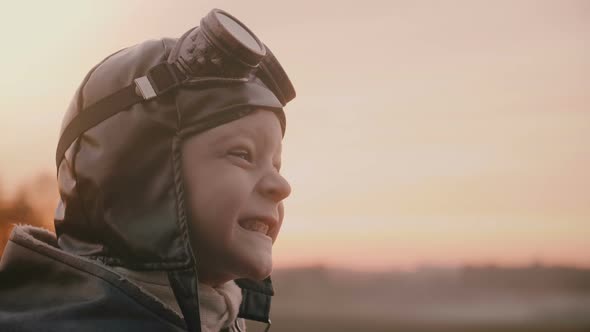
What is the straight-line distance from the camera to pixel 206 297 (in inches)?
83.3

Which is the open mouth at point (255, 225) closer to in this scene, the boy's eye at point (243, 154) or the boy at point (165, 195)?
the boy at point (165, 195)

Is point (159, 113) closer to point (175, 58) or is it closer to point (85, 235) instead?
point (175, 58)

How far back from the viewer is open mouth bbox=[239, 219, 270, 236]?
2107 millimetres

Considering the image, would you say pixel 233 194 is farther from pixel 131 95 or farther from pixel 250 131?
pixel 131 95

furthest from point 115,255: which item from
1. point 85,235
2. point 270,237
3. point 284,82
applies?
point 284,82

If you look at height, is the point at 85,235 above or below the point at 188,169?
below

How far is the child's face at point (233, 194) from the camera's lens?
2045 millimetres

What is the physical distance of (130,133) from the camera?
2.08m

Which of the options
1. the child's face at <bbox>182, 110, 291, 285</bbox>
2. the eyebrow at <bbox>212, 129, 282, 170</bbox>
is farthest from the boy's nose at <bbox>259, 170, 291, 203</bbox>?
the eyebrow at <bbox>212, 129, 282, 170</bbox>

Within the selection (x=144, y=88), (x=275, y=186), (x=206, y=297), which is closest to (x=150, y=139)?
(x=144, y=88)

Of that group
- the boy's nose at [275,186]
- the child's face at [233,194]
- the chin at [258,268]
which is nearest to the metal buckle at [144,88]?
the child's face at [233,194]

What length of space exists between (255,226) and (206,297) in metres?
0.24

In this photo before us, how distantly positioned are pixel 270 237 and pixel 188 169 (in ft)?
1.11

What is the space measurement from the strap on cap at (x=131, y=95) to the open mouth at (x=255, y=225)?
434 mm
